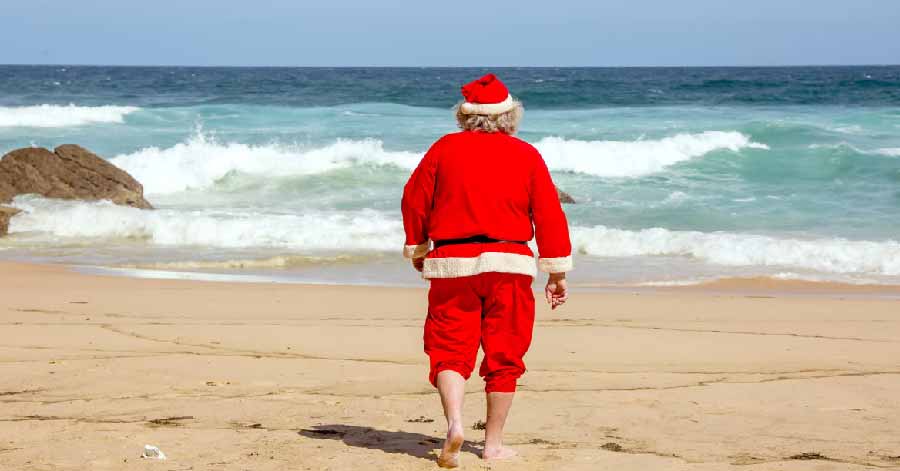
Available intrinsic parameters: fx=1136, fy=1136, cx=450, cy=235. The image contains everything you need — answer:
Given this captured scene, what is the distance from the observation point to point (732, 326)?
25.8 ft

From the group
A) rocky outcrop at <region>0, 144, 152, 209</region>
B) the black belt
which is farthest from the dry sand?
rocky outcrop at <region>0, 144, 152, 209</region>

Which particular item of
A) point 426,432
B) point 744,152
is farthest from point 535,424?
point 744,152

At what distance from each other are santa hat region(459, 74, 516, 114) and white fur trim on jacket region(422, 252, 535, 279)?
1.72 ft

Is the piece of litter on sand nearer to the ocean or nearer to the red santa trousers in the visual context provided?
the red santa trousers

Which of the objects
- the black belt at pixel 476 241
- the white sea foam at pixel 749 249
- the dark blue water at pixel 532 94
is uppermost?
the dark blue water at pixel 532 94

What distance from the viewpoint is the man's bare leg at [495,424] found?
13.5 ft

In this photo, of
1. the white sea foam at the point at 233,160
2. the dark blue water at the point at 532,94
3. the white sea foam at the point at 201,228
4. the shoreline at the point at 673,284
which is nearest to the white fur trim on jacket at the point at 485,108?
the shoreline at the point at 673,284

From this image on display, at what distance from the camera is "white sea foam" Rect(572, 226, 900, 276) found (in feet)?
40.7

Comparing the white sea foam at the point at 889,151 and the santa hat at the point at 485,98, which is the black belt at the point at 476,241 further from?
the white sea foam at the point at 889,151

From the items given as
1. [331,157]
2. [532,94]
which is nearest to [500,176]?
[331,157]

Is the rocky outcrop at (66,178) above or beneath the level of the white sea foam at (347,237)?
above

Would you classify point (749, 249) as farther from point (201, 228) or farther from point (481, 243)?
point (481, 243)

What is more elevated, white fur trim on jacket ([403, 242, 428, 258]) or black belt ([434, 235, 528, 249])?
black belt ([434, 235, 528, 249])

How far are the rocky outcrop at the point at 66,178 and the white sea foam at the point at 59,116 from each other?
1692 cm
